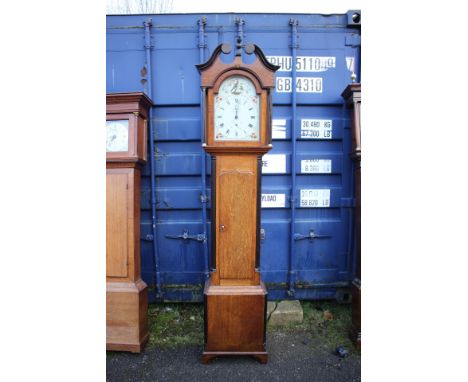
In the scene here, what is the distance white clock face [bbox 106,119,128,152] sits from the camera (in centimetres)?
240

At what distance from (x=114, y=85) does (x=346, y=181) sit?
2.53 metres

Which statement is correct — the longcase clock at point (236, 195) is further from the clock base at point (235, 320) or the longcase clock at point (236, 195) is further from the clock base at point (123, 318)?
the clock base at point (123, 318)

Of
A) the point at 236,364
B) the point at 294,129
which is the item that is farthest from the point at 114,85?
the point at 236,364

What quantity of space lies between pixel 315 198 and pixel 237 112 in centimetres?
127

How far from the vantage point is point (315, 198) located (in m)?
2.83

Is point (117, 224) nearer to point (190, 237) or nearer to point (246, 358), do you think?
point (190, 237)

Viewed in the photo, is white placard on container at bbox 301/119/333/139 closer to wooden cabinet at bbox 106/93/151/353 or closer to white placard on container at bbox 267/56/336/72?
white placard on container at bbox 267/56/336/72

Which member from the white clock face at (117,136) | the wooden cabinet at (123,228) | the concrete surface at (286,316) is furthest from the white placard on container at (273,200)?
the white clock face at (117,136)

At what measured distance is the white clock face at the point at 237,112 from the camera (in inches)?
83.4

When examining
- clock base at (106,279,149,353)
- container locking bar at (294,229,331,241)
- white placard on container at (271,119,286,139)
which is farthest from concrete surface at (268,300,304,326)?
white placard on container at (271,119,286,139)

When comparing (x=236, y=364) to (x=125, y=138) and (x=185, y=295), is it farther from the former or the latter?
(x=125, y=138)

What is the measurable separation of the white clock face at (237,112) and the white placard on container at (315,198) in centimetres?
100

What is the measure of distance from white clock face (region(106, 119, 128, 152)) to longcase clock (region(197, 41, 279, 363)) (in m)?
0.80

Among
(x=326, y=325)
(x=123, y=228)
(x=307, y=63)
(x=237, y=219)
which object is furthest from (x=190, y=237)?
(x=307, y=63)
